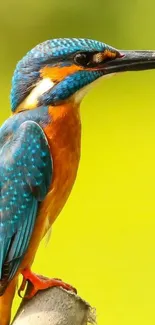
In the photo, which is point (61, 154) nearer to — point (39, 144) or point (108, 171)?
point (39, 144)

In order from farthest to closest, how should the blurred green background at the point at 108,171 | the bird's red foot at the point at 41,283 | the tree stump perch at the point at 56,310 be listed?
1. the blurred green background at the point at 108,171
2. the bird's red foot at the point at 41,283
3. the tree stump perch at the point at 56,310

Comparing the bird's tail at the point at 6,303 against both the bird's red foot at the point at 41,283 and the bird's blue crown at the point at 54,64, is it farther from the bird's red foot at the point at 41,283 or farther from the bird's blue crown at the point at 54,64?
the bird's blue crown at the point at 54,64

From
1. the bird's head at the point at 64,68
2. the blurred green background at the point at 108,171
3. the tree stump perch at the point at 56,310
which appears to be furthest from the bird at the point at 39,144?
the blurred green background at the point at 108,171

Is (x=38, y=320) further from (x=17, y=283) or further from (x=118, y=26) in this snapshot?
(x=118, y=26)

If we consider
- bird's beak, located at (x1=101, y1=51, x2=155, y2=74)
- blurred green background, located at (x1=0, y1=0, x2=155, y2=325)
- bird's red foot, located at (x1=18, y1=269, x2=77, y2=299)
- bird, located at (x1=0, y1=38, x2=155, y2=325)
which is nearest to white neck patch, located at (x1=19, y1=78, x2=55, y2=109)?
bird, located at (x1=0, y1=38, x2=155, y2=325)

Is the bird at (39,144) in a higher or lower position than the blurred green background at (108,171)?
higher

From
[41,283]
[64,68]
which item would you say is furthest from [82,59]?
[41,283]
